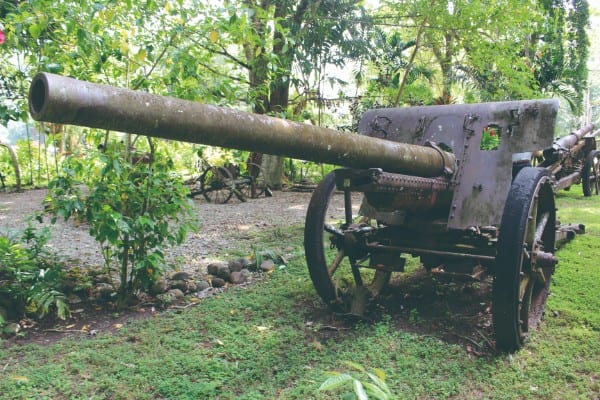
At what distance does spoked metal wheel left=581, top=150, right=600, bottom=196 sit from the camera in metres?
9.59

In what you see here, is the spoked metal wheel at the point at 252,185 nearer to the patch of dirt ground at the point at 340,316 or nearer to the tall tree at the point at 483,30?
the patch of dirt ground at the point at 340,316

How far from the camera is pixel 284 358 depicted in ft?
10.7

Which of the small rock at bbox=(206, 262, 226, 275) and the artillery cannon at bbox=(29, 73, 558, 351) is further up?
the artillery cannon at bbox=(29, 73, 558, 351)

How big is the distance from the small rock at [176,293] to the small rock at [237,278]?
0.60 meters

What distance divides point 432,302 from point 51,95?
3.42 meters

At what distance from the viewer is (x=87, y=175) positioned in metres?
3.81

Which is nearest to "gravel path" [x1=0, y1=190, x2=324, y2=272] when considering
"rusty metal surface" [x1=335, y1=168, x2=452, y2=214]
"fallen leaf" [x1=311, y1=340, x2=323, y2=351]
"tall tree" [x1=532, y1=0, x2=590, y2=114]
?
"fallen leaf" [x1=311, y1=340, x2=323, y2=351]

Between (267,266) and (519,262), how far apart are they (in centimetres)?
284

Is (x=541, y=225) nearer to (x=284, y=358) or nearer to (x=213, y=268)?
(x=284, y=358)

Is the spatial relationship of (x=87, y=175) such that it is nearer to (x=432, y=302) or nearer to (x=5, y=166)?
(x=432, y=302)

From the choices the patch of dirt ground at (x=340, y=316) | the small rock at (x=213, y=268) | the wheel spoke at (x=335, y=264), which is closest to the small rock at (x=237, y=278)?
the small rock at (x=213, y=268)

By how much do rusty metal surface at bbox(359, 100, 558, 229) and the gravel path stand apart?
281 cm

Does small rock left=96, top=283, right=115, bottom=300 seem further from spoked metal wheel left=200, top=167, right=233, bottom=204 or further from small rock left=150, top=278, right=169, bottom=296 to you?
spoked metal wheel left=200, top=167, right=233, bottom=204

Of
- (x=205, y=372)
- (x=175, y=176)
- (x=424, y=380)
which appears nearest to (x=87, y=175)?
(x=175, y=176)
